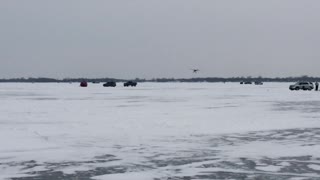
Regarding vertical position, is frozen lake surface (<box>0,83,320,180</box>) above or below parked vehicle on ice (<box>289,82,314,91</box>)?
below

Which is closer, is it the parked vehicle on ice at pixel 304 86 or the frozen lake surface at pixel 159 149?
the frozen lake surface at pixel 159 149

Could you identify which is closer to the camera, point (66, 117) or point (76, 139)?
point (76, 139)

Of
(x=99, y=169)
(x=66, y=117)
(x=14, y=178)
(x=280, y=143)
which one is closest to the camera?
(x=14, y=178)

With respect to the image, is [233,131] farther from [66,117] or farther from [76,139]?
[66,117]

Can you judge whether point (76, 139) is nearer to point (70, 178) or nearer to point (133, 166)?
point (133, 166)

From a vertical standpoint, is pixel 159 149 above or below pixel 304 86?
below

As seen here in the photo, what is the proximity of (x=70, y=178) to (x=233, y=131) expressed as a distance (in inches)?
→ 379

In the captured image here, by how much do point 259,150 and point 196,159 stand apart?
2186 mm

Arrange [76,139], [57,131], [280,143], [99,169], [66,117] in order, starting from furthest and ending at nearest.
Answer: [66,117], [57,131], [76,139], [280,143], [99,169]

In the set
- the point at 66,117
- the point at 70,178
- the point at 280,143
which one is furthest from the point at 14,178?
the point at 66,117

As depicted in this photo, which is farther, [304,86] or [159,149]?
[304,86]

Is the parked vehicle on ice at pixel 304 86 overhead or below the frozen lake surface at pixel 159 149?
overhead

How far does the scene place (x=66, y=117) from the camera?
78.6 feet

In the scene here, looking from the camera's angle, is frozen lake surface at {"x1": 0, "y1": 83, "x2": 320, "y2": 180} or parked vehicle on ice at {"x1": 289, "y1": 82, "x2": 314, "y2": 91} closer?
frozen lake surface at {"x1": 0, "y1": 83, "x2": 320, "y2": 180}
